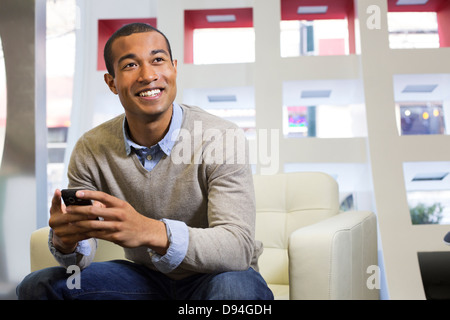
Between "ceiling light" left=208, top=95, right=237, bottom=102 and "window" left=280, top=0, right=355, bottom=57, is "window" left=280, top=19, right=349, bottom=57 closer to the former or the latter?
"window" left=280, top=0, right=355, bottom=57

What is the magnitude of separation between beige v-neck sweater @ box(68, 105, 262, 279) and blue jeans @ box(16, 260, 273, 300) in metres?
0.03

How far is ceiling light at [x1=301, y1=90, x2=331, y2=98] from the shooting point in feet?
9.41

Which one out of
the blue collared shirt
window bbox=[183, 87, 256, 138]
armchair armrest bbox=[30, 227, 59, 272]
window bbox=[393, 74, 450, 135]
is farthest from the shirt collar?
window bbox=[393, 74, 450, 135]

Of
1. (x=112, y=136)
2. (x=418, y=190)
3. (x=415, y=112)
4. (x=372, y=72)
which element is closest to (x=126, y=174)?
(x=112, y=136)

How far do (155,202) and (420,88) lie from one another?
2304 millimetres

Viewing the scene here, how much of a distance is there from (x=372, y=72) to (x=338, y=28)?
0.67 meters

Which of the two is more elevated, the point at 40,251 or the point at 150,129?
the point at 150,129

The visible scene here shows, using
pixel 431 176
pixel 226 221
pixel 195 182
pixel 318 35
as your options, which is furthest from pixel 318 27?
pixel 226 221

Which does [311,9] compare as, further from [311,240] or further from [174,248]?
[174,248]

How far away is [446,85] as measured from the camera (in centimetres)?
280

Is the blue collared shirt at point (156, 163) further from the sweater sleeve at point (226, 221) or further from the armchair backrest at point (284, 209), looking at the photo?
the armchair backrest at point (284, 209)

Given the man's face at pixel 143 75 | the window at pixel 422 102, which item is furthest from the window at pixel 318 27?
the man's face at pixel 143 75

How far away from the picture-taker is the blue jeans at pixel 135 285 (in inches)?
37.4

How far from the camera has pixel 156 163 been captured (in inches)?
47.4
